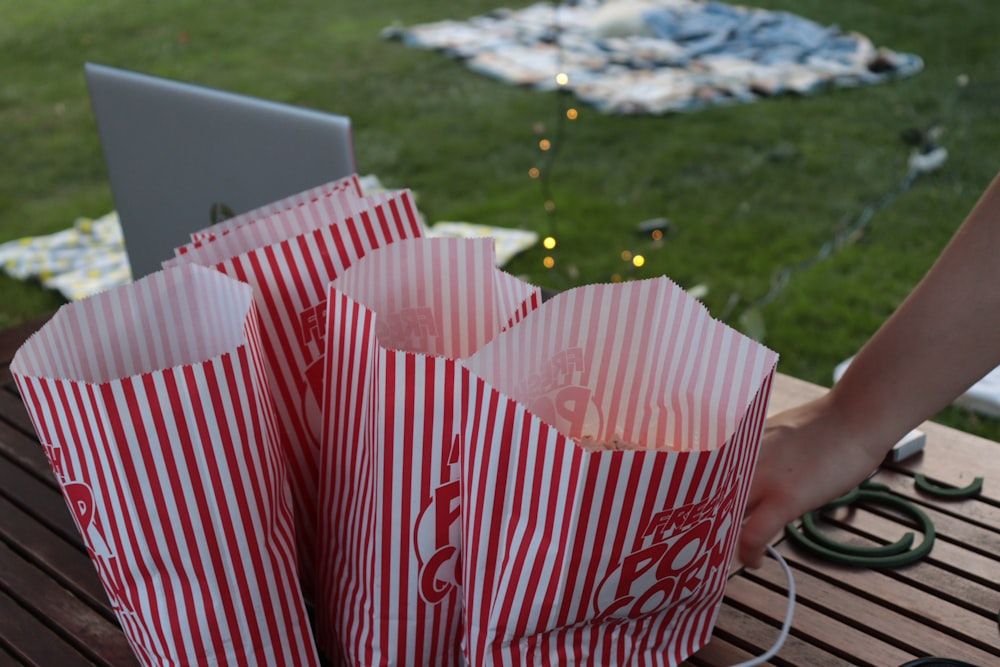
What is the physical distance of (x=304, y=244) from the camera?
0.74m

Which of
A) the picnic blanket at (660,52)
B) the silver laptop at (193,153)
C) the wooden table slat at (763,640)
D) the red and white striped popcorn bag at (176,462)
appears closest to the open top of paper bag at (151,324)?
the red and white striped popcorn bag at (176,462)

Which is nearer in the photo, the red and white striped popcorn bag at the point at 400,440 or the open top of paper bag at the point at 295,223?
the red and white striped popcorn bag at the point at 400,440

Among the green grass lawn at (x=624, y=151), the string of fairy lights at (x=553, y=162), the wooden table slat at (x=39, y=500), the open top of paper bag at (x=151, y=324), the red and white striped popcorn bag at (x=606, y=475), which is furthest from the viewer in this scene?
the string of fairy lights at (x=553, y=162)

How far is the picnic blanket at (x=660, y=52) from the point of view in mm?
3947

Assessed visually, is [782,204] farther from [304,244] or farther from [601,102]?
[304,244]

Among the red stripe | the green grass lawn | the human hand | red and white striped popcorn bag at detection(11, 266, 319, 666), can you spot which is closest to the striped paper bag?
red and white striped popcorn bag at detection(11, 266, 319, 666)

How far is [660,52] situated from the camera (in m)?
4.31

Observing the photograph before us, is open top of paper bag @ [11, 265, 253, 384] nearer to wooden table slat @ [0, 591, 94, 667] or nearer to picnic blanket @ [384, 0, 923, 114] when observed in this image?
wooden table slat @ [0, 591, 94, 667]

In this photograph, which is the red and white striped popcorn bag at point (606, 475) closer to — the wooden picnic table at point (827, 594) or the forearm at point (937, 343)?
the wooden picnic table at point (827, 594)

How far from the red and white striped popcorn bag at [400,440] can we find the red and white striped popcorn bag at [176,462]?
45 mm

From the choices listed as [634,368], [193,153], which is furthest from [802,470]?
[193,153]

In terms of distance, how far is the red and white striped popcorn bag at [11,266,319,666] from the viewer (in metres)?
0.58

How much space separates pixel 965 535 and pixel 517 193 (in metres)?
2.71

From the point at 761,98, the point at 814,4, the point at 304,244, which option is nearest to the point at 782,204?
the point at 761,98
